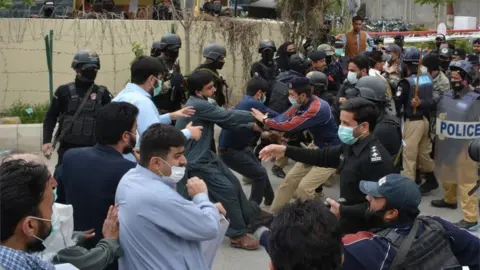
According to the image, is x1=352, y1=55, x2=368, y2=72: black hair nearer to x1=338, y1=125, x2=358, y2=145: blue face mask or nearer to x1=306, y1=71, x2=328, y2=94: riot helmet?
x1=306, y1=71, x2=328, y2=94: riot helmet

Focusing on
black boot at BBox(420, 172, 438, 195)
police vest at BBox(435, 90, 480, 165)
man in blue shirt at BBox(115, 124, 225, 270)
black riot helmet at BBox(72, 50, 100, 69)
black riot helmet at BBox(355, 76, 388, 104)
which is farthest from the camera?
black boot at BBox(420, 172, 438, 195)

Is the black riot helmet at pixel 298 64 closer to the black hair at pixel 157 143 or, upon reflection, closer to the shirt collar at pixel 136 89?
the shirt collar at pixel 136 89

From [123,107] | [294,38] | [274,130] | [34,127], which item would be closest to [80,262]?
[123,107]

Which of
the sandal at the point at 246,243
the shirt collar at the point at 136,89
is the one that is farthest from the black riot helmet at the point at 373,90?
the shirt collar at the point at 136,89

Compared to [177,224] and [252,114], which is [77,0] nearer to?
[252,114]

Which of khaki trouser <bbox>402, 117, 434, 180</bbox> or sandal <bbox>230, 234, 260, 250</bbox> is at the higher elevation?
khaki trouser <bbox>402, 117, 434, 180</bbox>

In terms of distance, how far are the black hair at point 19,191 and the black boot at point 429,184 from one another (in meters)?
6.77

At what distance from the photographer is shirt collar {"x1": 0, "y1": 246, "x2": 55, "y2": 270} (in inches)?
93.7

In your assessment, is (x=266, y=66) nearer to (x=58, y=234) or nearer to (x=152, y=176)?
(x=152, y=176)

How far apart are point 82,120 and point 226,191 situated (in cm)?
147

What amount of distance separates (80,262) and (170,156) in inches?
29.0

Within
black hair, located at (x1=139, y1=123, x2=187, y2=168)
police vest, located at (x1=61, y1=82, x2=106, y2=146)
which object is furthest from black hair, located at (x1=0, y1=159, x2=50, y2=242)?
police vest, located at (x1=61, y1=82, x2=106, y2=146)

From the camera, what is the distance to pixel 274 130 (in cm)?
704

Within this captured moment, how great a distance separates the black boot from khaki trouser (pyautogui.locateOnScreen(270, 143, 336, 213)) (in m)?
2.03
